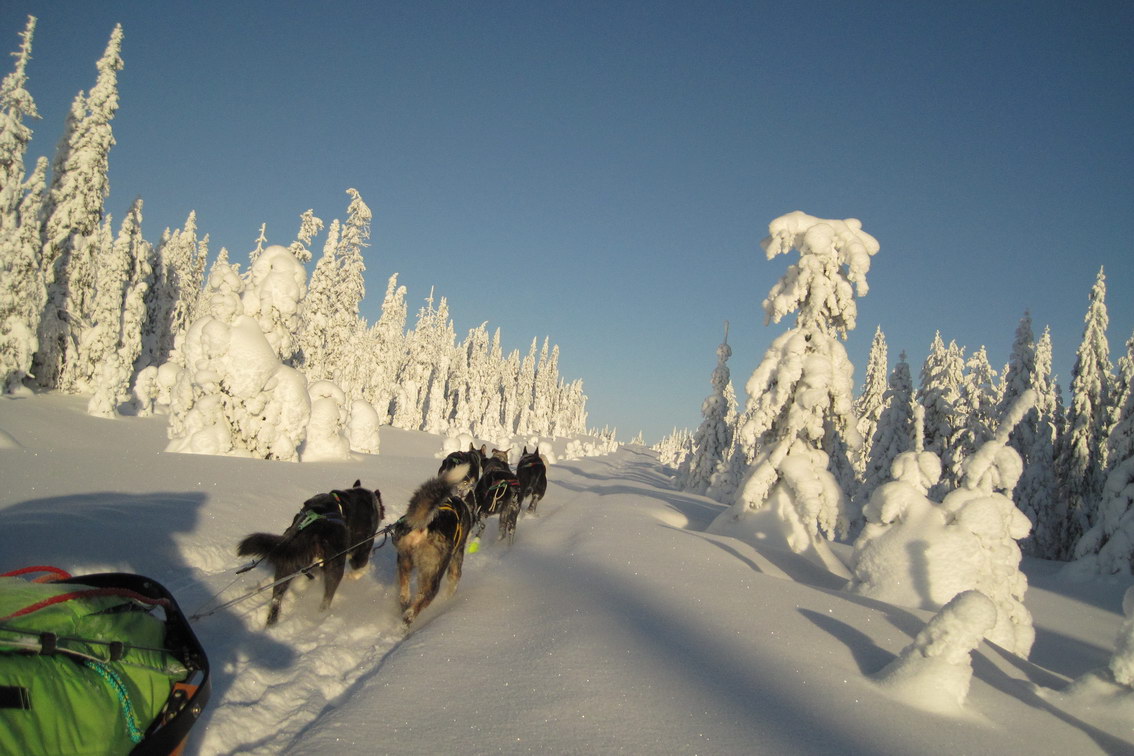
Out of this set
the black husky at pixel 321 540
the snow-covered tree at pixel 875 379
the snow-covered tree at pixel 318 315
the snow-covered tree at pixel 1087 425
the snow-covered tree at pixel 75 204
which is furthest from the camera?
the snow-covered tree at pixel 875 379

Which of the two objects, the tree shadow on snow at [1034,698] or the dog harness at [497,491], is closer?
the tree shadow on snow at [1034,698]

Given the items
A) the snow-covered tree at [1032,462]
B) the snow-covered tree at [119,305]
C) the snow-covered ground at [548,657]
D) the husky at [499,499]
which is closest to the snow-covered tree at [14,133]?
the snow-covered tree at [119,305]

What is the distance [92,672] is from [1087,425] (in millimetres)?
37707

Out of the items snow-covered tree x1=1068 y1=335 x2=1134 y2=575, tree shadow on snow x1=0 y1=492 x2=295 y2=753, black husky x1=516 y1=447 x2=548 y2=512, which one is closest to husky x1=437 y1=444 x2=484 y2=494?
black husky x1=516 y1=447 x2=548 y2=512

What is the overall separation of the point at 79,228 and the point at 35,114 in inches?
226

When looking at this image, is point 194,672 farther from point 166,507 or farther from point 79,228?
point 79,228

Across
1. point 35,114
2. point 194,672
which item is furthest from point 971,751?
point 35,114

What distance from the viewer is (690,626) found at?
531 centimetres

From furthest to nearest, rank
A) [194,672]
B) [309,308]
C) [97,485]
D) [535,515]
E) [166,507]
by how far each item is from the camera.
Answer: [309,308] < [535,515] < [97,485] < [166,507] < [194,672]

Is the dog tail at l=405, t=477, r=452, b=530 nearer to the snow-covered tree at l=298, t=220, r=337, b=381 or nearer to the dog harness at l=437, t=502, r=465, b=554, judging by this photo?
the dog harness at l=437, t=502, r=465, b=554

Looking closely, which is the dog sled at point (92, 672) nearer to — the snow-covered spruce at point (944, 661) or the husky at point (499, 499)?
the snow-covered spruce at point (944, 661)

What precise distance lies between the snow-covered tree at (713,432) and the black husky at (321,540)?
29564 millimetres

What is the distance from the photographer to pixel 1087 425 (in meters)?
27.1

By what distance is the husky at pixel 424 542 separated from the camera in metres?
5.59
